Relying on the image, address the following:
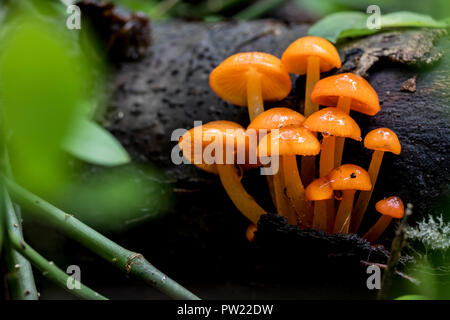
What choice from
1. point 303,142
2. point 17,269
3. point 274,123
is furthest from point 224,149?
point 17,269

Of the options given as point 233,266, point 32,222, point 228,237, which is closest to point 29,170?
point 228,237

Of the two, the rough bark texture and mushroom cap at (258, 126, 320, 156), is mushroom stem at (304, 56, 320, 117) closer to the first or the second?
the rough bark texture

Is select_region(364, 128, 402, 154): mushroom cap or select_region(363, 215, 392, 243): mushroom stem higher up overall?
select_region(364, 128, 402, 154): mushroom cap

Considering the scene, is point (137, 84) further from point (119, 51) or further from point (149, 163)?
point (149, 163)

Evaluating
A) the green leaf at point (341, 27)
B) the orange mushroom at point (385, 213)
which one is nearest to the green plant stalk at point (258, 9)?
the green leaf at point (341, 27)

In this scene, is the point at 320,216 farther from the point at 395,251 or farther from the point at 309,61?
the point at 309,61

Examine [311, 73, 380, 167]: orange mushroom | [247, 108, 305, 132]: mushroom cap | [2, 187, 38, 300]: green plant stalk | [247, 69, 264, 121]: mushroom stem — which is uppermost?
[247, 69, 264, 121]: mushroom stem

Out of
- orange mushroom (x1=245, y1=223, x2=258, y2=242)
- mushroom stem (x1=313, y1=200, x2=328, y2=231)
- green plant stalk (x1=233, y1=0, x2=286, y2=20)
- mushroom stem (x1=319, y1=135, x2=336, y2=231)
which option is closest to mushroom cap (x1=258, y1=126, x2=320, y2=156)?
mushroom stem (x1=319, y1=135, x2=336, y2=231)
